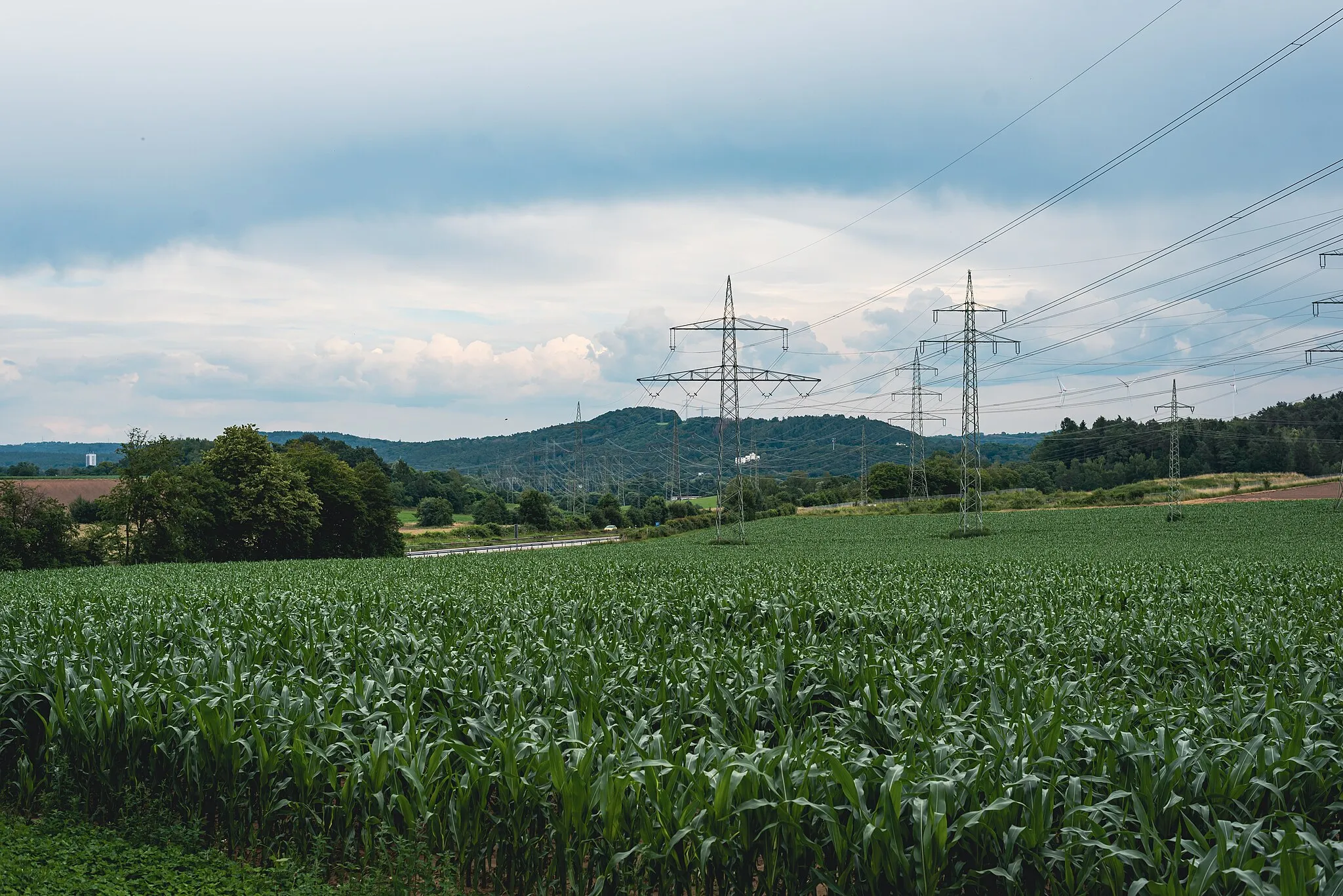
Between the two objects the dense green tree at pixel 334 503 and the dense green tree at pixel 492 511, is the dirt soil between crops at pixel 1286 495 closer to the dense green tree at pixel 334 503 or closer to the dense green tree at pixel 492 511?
the dense green tree at pixel 334 503

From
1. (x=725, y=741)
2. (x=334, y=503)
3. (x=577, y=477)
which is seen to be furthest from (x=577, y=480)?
(x=725, y=741)

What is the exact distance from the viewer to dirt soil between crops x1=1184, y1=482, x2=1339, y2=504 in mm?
76688

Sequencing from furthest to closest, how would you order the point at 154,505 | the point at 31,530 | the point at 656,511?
the point at 656,511
the point at 154,505
the point at 31,530

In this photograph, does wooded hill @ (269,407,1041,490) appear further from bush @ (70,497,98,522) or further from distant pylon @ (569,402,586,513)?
bush @ (70,497,98,522)

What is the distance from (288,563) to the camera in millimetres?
40250

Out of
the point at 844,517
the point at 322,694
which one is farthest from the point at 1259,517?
the point at 322,694

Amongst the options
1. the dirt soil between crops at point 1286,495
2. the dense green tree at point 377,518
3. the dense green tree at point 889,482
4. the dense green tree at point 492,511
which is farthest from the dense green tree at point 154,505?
the dense green tree at point 889,482

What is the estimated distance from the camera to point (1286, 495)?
79.6m

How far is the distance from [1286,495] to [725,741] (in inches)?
3622

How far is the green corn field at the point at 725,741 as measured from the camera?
18.0ft

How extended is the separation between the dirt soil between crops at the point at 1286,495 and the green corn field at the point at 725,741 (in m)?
74.0

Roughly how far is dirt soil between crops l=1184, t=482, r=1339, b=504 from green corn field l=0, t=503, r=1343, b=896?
74.0m

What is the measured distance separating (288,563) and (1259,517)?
62924 millimetres

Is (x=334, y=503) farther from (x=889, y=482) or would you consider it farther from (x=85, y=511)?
(x=889, y=482)
